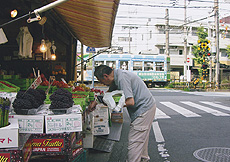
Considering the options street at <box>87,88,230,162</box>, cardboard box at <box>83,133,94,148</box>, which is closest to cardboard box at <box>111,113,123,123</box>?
street at <box>87,88,230,162</box>

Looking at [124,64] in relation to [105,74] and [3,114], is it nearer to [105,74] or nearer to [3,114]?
[105,74]

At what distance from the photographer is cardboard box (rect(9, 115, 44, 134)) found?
8.47 feet

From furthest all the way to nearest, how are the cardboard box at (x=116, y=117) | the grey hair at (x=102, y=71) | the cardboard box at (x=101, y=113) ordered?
the cardboard box at (x=116, y=117), the cardboard box at (x=101, y=113), the grey hair at (x=102, y=71)

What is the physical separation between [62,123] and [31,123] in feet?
1.10

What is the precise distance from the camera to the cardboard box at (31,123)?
2581 millimetres

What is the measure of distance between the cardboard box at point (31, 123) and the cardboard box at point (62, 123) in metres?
0.06

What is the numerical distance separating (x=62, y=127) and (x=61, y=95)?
419 millimetres

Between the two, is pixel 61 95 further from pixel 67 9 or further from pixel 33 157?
pixel 67 9

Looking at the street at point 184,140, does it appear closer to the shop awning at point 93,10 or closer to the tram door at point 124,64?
the shop awning at point 93,10

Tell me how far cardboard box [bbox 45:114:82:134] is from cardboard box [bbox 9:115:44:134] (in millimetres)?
64

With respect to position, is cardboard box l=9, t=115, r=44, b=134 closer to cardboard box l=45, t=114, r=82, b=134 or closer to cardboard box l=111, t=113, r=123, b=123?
cardboard box l=45, t=114, r=82, b=134

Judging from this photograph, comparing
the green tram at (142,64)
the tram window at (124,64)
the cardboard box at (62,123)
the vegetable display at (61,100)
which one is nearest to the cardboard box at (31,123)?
the cardboard box at (62,123)

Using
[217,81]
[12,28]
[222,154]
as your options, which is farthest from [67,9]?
[217,81]

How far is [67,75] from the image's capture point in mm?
11562
